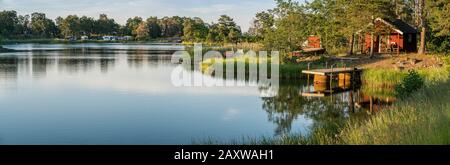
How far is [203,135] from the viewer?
14172 mm

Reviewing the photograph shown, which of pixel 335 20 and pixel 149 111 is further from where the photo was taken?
pixel 335 20

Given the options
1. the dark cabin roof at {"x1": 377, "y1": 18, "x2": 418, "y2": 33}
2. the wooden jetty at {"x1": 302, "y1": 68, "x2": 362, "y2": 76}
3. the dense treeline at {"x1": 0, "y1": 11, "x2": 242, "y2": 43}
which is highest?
the dense treeline at {"x1": 0, "y1": 11, "x2": 242, "y2": 43}

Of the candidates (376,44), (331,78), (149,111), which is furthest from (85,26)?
(149,111)

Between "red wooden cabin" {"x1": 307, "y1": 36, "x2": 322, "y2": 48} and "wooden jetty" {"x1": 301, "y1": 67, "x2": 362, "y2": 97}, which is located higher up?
"red wooden cabin" {"x1": 307, "y1": 36, "x2": 322, "y2": 48}

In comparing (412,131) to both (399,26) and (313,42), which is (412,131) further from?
(313,42)

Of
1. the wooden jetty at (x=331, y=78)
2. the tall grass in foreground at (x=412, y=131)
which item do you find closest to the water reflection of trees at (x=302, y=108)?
Result: the wooden jetty at (x=331, y=78)

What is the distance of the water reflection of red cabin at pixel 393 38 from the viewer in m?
37.1

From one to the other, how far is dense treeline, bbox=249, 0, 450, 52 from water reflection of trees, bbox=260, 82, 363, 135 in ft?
34.0

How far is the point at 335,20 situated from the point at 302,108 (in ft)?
58.7

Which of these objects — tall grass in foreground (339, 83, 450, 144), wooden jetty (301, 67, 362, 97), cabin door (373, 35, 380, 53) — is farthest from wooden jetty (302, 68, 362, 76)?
tall grass in foreground (339, 83, 450, 144)

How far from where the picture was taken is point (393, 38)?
38.4m

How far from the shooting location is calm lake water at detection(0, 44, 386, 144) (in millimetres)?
14164

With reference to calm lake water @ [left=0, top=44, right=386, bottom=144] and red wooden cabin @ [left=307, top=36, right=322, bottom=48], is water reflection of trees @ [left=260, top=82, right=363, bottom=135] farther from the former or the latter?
red wooden cabin @ [left=307, top=36, right=322, bottom=48]
